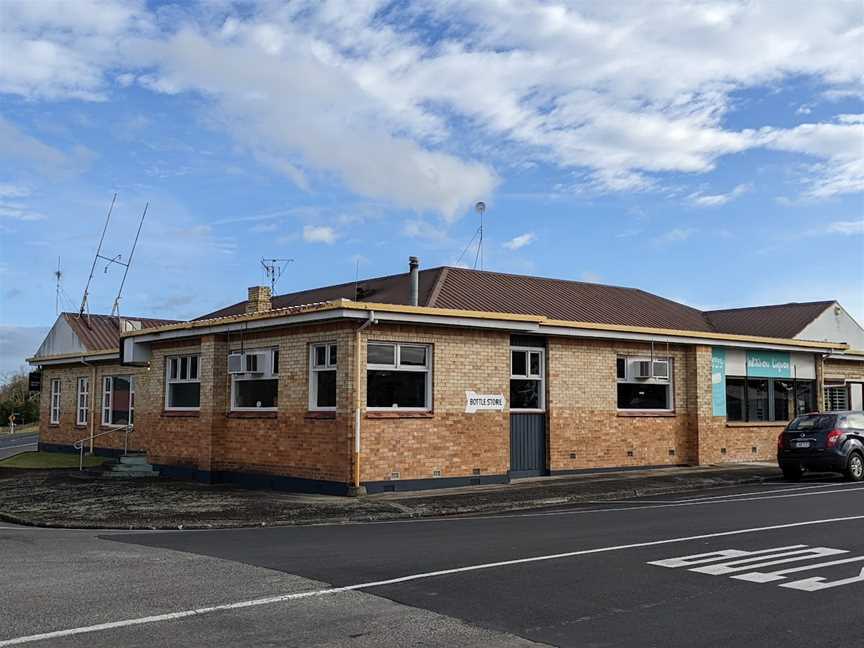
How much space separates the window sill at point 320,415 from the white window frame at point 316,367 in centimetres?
6

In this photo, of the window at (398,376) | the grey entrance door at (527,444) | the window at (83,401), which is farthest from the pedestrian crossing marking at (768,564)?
the window at (83,401)

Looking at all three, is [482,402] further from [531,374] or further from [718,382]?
[718,382]

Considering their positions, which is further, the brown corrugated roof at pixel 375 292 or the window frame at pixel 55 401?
the window frame at pixel 55 401

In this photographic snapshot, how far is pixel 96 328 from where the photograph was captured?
123ft

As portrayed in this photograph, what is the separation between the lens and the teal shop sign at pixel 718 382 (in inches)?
961

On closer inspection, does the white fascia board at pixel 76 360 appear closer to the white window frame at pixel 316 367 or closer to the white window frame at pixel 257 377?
the white window frame at pixel 257 377

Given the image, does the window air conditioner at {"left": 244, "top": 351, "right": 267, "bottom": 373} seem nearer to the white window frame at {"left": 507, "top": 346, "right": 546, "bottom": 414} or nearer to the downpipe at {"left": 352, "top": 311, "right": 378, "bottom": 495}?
the downpipe at {"left": 352, "top": 311, "right": 378, "bottom": 495}

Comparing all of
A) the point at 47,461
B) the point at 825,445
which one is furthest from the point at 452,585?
the point at 47,461

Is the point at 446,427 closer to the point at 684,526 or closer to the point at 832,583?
the point at 684,526

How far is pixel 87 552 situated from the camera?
10828mm

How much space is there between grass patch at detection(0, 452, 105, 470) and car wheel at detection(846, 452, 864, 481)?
801 inches

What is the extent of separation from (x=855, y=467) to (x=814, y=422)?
52.0 inches

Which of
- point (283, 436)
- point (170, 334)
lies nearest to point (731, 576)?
point (283, 436)

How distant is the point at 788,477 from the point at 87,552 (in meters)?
16.3
